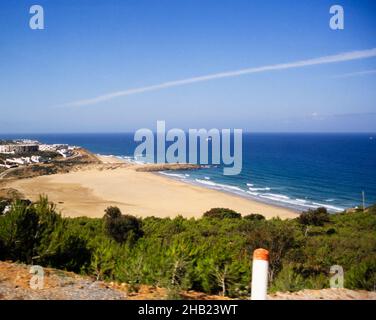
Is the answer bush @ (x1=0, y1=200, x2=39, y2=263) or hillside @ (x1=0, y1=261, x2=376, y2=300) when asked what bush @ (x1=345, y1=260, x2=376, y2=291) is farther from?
bush @ (x1=0, y1=200, x2=39, y2=263)

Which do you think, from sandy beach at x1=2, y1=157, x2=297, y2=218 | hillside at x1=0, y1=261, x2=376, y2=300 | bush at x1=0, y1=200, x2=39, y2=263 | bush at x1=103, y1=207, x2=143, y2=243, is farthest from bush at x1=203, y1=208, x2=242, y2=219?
hillside at x1=0, y1=261, x2=376, y2=300

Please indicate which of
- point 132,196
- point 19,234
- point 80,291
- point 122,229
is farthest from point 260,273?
point 132,196

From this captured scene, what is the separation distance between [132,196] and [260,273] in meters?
37.7

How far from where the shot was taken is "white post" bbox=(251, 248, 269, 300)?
122 inches

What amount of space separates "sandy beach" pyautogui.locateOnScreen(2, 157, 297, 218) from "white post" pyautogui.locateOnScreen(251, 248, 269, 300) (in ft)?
88.1

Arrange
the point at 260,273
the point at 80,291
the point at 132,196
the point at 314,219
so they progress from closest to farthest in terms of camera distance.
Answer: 1. the point at 260,273
2. the point at 80,291
3. the point at 314,219
4. the point at 132,196

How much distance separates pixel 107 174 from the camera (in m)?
59.3

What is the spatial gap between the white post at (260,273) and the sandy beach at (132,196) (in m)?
26.8

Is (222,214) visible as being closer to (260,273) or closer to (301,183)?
(260,273)

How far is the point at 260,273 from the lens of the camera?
3.13 meters

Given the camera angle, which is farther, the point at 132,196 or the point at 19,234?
the point at 132,196
